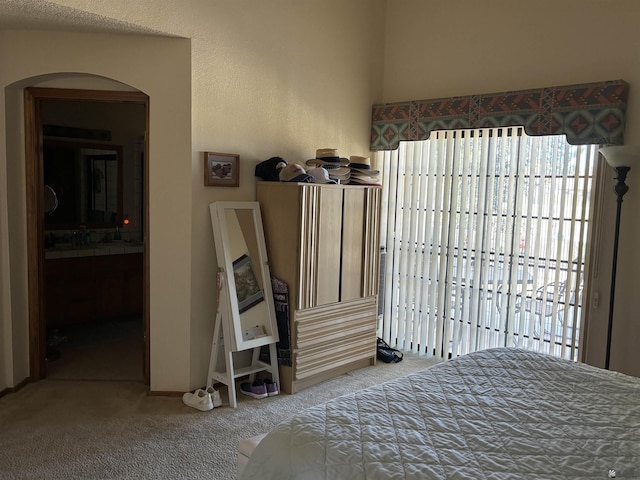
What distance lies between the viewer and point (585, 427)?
1944mm

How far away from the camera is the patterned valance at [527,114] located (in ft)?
11.9

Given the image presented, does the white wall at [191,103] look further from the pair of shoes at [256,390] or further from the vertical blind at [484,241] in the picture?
the vertical blind at [484,241]

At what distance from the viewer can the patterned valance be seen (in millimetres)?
3617

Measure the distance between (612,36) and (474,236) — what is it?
69.7 inches

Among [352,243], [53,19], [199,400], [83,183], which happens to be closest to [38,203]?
[53,19]

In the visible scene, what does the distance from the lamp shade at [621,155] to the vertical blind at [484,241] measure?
330 mm

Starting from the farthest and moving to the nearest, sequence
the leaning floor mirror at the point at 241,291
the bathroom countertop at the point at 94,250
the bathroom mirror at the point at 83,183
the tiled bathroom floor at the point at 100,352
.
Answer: the bathroom mirror at the point at 83,183, the bathroom countertop at the point at 94,250, the tiled bathroom floor at the point at 100,352, the leaning floor mirror at the point at 241,291

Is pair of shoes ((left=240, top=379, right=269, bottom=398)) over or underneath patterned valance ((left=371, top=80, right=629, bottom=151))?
underneath

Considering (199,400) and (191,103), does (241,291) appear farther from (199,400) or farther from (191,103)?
(191,103)

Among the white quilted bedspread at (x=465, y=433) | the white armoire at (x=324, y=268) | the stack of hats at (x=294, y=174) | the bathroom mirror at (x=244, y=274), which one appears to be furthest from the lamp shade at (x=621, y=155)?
the bathroom mirror at (x=244, y=274)

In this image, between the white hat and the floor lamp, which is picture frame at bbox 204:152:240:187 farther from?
the floor lamp

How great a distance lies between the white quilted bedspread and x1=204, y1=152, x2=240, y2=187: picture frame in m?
2.08

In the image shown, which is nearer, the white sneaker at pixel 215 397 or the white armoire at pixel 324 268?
the white sneaker at pixel 215 397

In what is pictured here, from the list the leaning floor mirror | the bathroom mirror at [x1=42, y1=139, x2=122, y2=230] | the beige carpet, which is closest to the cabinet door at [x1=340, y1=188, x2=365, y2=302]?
the leaning floor mirror
